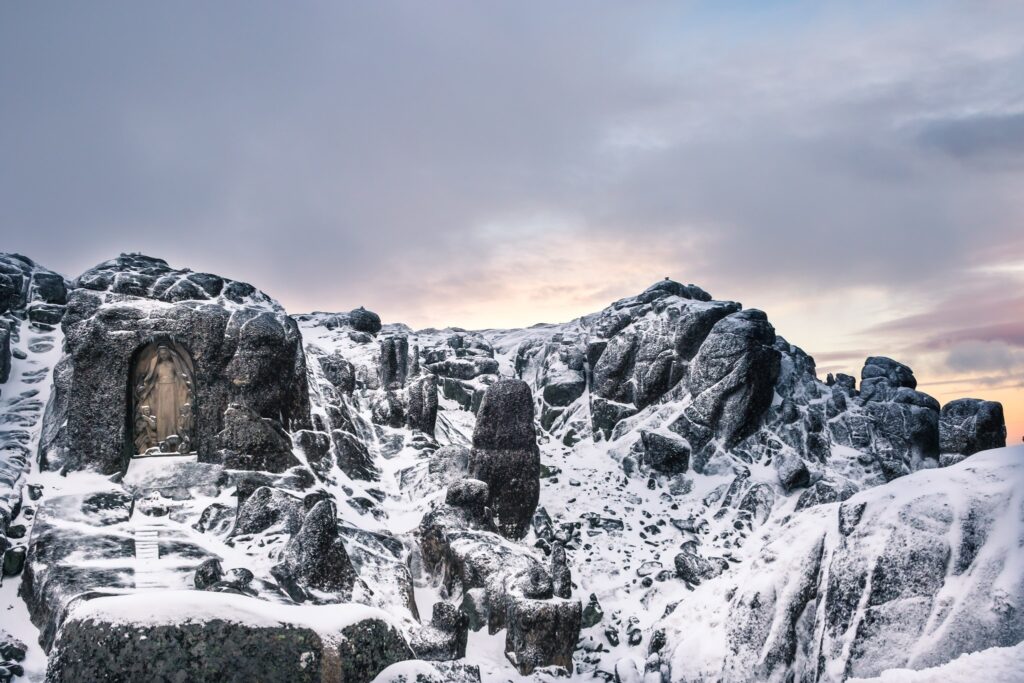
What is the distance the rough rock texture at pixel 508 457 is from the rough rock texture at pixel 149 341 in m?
7.07

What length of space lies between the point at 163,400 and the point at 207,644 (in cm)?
1736

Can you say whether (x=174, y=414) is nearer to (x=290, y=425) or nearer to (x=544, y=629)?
(x=290, y=425)

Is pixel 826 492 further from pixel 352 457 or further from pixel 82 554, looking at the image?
pixel 82 554

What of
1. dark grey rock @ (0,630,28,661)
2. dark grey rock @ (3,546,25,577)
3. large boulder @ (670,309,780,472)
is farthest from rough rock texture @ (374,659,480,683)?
large boulder @ (670,309,780,472)

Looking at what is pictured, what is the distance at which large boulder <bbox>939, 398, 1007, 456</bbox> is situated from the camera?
3800 cm

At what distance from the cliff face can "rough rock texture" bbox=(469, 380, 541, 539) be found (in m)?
0.10

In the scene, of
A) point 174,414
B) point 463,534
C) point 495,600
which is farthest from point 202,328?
point 495,600

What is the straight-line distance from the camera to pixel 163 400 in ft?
88.2

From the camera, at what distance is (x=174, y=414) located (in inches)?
1060

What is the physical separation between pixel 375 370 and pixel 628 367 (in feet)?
47.6

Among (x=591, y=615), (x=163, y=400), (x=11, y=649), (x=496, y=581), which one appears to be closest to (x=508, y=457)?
(x=496, y=581)

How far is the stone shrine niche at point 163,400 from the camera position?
26.6 metres

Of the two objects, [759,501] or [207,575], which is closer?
[207,575]

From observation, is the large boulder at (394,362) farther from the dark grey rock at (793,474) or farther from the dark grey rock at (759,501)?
the dark grey rock at (793,474)
